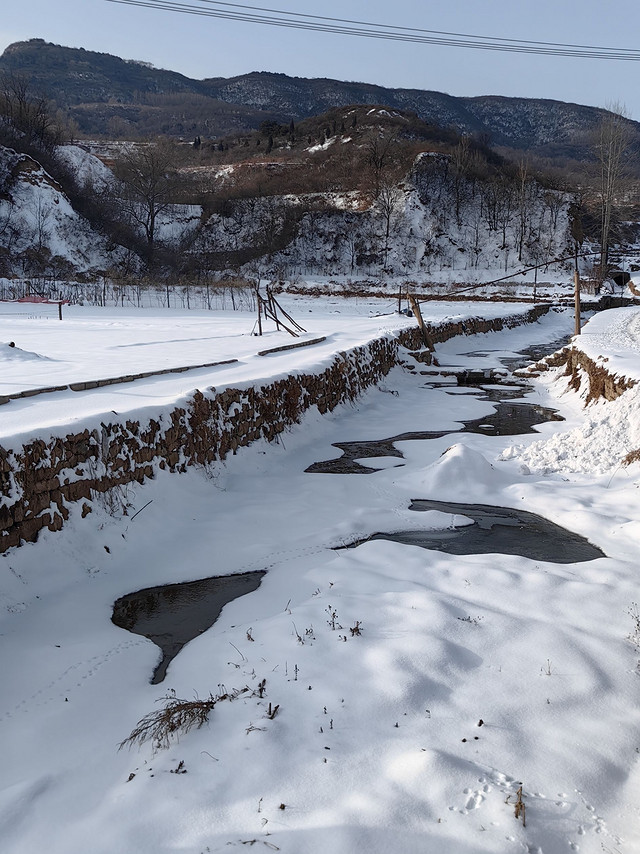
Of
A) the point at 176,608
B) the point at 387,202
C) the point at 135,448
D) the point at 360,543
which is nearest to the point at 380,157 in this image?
the point at 387,202

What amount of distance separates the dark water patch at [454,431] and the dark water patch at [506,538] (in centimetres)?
198

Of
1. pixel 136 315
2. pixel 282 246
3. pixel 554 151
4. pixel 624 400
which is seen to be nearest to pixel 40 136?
pixel 282 246

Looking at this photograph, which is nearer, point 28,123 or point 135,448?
point 135,448

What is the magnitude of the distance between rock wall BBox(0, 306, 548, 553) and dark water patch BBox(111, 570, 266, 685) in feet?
3.29

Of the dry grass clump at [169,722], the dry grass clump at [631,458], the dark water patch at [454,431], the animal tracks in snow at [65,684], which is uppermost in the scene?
the dry grass clump at [631,458]

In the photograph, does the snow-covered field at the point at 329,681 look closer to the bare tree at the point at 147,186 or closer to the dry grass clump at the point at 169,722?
the dry grass clump at the point at 169,722

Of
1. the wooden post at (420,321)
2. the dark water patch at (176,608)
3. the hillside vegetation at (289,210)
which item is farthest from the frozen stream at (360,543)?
the hillside vegetation at (289,210)

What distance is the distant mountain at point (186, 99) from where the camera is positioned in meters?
139

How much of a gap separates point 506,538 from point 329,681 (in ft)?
10.5

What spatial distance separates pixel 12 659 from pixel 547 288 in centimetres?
5139

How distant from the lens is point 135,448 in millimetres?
6824

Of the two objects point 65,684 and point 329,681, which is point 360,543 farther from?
point 65,684

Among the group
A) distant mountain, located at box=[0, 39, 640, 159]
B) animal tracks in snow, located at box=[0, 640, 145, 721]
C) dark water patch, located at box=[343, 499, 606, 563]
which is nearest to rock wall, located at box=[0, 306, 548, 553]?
animal tracks in snow, located at box=[0, 640, 145, 721]

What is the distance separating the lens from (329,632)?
14.7 ft
